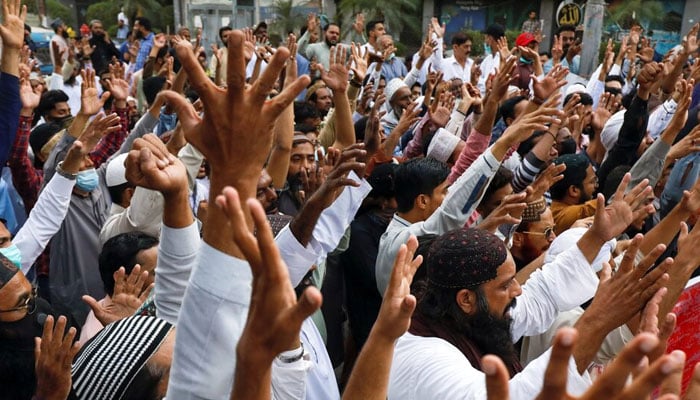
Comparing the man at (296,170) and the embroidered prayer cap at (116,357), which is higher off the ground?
the embroidered prayer cap at (116,357)

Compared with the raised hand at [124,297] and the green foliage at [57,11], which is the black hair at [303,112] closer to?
the raised hand at [124,297]

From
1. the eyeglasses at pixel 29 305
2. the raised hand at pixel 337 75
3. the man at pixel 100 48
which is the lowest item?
the man at pixel 100 48

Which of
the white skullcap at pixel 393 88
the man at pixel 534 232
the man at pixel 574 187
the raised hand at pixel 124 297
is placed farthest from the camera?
the white skullcap at pixel 393 88

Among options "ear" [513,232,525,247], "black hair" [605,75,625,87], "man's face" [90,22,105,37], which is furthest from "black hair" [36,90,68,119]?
"man's face" [90,22,105,37]

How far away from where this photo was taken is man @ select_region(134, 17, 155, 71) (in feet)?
33.1

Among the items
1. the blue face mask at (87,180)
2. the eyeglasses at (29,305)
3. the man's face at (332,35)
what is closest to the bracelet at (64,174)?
the blue face mask at (87,180)

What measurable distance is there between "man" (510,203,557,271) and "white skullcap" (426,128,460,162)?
3.88 ft

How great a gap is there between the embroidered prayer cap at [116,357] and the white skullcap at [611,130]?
412cm

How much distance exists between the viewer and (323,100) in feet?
22.2

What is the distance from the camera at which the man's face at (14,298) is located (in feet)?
6.87

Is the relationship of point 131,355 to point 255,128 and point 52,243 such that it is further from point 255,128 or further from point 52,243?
point 52,243

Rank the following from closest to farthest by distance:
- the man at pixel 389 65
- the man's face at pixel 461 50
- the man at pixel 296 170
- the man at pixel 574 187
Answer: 1. the man at pixel 296 170
2. the man at pixel 574 187
3. the man at pixel 389 65
4. the man's face at pixel 461 50

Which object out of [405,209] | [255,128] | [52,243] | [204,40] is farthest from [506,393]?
[204,40]

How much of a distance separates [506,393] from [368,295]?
8.41 feet
